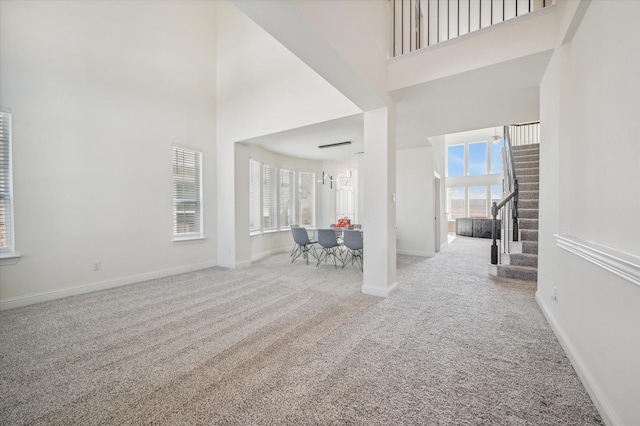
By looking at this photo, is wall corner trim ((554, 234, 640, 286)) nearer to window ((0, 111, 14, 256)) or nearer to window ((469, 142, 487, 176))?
window ((0, 111, 14, 256))

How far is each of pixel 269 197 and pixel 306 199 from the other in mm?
1544

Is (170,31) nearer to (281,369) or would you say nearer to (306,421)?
(281,369)

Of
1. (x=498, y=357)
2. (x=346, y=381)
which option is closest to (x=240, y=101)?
(x=346, y=381)

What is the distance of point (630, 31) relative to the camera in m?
1.35

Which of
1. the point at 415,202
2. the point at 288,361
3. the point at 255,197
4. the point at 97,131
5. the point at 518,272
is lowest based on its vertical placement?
the point at 288,361

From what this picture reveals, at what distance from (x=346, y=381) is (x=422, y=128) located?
4.60 metres

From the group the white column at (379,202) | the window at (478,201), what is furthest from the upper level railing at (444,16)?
the window at (478,201)

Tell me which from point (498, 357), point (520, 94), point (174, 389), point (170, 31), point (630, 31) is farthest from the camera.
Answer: point (170, 31)

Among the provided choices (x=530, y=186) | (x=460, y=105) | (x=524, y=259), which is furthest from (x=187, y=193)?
(x=530, y=186)

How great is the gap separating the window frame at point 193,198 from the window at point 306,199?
3.21 m

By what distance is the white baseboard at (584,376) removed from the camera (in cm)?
143

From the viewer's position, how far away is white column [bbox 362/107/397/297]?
141 inches

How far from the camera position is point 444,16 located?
5684 millimetres

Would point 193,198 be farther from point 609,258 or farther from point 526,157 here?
point 526,157
